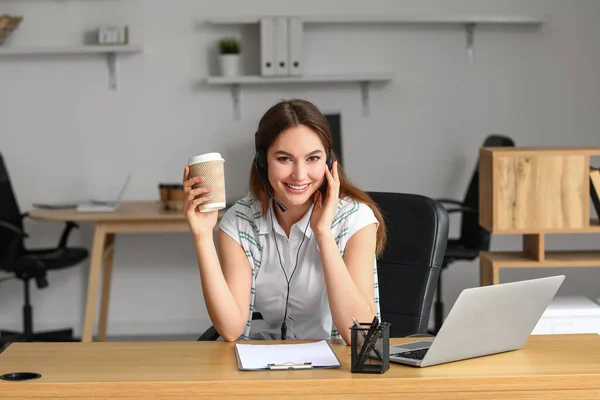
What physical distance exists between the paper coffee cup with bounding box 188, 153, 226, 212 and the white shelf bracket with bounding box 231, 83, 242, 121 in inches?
132

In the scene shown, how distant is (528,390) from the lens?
160 cm

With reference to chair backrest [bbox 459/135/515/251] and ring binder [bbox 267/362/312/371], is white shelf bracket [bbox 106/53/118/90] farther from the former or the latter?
ring binder [bbox 267/362/312/371]

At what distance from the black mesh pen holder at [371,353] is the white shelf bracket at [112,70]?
3704 mm

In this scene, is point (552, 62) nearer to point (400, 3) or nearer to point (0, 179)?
point (400, 3)

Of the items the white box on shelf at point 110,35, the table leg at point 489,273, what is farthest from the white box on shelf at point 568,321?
the white box on shelf at point 110,35

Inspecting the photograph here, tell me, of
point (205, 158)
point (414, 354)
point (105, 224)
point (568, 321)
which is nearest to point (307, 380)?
point (414, 354)

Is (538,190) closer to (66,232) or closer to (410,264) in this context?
(410,264)

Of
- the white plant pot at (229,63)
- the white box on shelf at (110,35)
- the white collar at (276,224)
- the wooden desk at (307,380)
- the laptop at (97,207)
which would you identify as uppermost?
the white box on shelf at (110,35)

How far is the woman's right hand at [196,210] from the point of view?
5.93 feet

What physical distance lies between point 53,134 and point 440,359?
383 centimetres

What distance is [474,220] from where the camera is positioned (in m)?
4.74

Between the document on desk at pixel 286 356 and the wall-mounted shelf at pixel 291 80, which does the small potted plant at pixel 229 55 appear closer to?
the wall-mounted shelf at pixel 291 80

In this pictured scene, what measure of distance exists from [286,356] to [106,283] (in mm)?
3402

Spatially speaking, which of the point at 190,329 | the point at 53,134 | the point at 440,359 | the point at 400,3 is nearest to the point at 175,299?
the point at 190,329
